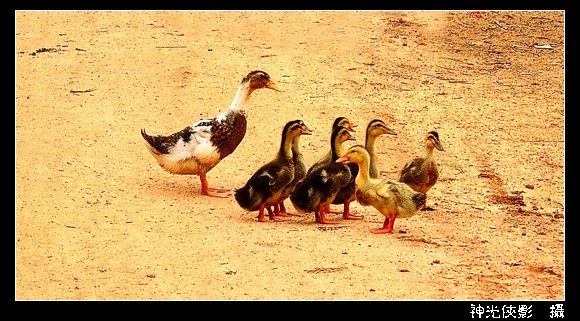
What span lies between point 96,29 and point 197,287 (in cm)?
983

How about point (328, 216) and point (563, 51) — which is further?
point (563, 51)

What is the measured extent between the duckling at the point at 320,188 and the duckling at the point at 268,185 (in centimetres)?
19

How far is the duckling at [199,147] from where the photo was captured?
37.7 ft

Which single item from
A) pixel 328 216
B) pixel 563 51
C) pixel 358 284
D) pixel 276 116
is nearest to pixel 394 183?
pixel 328 216

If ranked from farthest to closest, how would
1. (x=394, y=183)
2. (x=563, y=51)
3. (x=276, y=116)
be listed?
1. (x=563, y=51)
2. (x=276, y=116)
3. (x=394, y=183)

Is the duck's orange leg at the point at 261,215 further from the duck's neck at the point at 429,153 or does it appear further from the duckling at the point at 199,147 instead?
the duck's neck at the point at 429,153

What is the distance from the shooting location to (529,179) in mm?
11812

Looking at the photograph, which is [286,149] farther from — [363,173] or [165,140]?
[165,140]

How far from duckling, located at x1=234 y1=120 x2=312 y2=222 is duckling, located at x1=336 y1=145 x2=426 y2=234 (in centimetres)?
72

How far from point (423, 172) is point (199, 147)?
2.27m

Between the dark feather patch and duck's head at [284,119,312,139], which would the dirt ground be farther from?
duck's head at [284,119,312,139]

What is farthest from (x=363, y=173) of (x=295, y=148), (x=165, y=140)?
(x=165, y=140)

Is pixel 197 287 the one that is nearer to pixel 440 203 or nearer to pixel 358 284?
pixel 358 284

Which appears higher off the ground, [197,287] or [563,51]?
[563,51]
